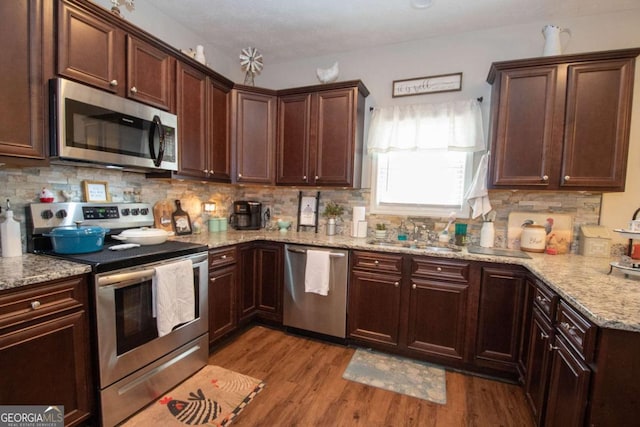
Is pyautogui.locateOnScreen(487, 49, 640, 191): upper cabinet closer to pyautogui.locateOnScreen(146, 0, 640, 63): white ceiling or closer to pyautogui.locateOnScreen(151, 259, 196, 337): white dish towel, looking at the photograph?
pyautogui.locateOnScreen(146, 0, 640, 63): white ceiling

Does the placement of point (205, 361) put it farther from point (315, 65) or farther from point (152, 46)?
point (315, 65)

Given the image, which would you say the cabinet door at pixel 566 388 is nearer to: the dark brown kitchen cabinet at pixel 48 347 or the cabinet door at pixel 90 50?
the dark brown kitchen cabinet at pixel 48 347

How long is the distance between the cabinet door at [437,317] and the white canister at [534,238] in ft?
2.32

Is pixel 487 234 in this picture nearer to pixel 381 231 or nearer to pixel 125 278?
pixel 381 231

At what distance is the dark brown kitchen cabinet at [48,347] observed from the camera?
1.24m

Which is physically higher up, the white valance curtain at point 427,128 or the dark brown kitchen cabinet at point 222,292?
the white valance curtain at point 427,128

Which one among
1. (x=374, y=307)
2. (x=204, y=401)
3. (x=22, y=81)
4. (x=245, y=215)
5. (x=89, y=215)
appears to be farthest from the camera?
(x=245, y=215)

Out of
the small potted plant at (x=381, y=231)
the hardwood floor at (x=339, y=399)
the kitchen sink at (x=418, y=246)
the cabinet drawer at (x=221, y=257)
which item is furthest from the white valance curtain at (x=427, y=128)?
the hardwood floor at (x=339, y=399)

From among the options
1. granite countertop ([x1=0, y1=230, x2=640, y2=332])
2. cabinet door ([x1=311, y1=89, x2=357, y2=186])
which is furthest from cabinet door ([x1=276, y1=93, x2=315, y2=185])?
granite countertop ([x1=0, y1=230, x2=640, y2=332])

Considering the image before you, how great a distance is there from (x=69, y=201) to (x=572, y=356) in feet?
9.69

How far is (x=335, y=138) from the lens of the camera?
9.31 feet

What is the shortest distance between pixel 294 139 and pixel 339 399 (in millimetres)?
2313

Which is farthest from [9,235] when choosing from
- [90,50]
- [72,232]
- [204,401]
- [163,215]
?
[204,401]

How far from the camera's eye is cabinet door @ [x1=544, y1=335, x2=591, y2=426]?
1165 millimetres
